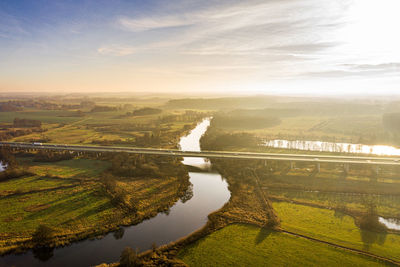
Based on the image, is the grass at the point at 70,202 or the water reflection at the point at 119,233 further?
the grass at the point at 70,202

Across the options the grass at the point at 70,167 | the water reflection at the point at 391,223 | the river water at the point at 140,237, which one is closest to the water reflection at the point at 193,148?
the river water at the point at 140,237

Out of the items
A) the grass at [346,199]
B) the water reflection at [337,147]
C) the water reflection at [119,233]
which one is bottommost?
the water reflection at [119,233]

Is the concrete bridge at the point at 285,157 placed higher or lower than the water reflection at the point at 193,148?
higher

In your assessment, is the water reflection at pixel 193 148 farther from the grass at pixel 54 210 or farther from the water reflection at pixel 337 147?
the water reflection at pixel 337 147

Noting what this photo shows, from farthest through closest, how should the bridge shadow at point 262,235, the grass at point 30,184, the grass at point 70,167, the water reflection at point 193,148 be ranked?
the water reflection at point 193,148
the grass at point 70,167
the grass at point 30,184
the bridge shadow at point 262,235

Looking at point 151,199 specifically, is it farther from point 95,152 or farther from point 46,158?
point 46,158

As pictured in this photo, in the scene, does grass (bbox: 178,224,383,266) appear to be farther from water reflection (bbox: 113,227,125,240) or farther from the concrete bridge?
the concrete bridge
